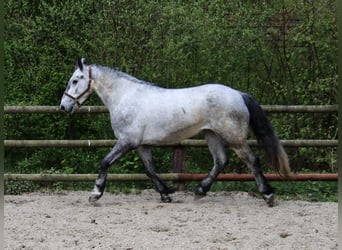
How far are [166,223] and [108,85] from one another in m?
1.71

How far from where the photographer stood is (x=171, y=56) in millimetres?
8281

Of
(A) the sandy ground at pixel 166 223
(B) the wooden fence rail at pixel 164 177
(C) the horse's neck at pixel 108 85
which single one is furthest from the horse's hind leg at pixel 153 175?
(C) the horse's neck at pixel 108 85

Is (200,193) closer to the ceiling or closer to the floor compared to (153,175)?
closer to the floor

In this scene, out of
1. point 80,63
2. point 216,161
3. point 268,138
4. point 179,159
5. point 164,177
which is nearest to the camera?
point 268,138

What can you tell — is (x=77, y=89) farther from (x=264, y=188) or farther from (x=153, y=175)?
(x=264, y=188)

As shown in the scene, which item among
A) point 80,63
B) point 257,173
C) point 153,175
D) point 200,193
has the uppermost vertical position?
point 80,63

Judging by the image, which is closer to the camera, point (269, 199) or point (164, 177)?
point (269, 199)

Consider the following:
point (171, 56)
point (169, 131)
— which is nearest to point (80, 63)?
point (169, 131)

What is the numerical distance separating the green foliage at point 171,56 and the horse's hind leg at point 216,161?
141cm

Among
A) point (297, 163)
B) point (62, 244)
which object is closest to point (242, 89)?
point (297, 163)

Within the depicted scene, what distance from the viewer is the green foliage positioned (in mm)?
8344

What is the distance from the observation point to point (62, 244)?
495 cm

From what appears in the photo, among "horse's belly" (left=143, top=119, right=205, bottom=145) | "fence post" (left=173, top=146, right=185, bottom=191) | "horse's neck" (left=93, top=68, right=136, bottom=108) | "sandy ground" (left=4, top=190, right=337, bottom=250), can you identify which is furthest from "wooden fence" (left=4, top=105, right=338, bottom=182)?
"horse's belly" (left=143, top=119, right=205, bottom=145)

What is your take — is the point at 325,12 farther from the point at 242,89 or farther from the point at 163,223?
the point at 163,223
